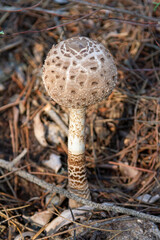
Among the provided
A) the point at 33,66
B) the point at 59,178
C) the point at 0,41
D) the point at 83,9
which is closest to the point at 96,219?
the point at 59,178

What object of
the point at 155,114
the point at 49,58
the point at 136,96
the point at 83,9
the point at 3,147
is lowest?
the point at 3,147

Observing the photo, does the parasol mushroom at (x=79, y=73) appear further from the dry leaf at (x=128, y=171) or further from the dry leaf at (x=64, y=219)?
the dry leaf at (x=128, y=171)

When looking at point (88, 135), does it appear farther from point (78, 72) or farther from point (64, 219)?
point (78, 72)

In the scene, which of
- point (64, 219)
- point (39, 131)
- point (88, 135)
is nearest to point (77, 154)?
point (64, 219)

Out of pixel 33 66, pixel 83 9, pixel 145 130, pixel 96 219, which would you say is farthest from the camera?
pixel 83 9

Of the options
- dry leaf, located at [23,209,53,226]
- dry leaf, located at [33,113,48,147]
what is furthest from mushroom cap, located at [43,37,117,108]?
dry leaf, located at [33,113,48,147]

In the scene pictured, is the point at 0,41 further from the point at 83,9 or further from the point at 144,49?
the point at 144,49

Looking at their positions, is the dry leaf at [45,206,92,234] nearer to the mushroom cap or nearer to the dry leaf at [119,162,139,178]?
the dry leaf at [119,162,139,178]

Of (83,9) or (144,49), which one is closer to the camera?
(144,49)
